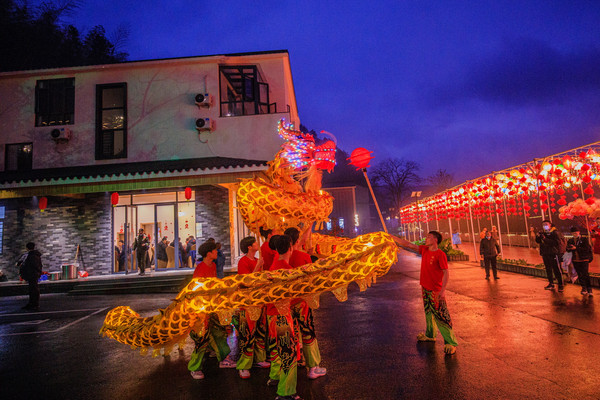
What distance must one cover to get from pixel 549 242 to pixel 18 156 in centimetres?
1902

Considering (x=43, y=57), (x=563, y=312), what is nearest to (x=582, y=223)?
(x=563, y=312)

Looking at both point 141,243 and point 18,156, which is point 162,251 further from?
point 18,156

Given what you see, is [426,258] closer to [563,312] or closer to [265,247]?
[265,247]

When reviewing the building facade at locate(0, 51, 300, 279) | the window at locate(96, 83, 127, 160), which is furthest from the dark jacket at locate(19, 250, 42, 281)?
the window at locate(96, 83, 127, 160)

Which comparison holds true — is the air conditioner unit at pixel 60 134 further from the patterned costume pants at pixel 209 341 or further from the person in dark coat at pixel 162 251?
the patterned costume pants at pixel 209 341

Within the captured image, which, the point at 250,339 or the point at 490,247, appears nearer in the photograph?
the point at 250,339

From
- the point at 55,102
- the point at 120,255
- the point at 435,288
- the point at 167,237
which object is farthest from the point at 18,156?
the point at 435,288

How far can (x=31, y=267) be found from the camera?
354 inches

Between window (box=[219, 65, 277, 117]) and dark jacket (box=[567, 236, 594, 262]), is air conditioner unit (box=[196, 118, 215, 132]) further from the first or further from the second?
dark jacket (box=[567, 236, 594, 262])

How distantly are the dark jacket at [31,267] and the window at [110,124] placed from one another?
569 cm

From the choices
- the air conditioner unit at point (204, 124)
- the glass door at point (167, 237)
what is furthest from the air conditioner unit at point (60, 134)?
the air conditioner unit at point (204, 124)

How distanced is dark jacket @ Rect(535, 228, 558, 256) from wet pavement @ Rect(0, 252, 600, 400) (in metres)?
1.12

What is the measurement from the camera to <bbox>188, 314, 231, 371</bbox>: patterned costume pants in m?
4.18

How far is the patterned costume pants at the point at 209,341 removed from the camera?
418 cm
